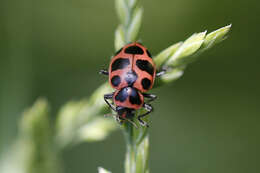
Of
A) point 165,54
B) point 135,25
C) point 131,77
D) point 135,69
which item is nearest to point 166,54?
point 165,54

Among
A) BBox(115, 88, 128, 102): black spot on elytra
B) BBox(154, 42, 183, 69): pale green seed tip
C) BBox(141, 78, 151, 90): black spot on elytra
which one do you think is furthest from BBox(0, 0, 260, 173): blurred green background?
BBox(154, 42, 183, 69): pale green seed tip

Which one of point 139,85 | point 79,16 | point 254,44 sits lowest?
point 139,85

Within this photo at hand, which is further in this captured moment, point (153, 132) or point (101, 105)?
point (153, 132)

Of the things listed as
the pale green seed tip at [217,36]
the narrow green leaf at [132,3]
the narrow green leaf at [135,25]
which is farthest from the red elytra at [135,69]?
the pale green seed tip at [217,36]

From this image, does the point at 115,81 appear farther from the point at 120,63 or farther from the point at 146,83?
the point at 146,83

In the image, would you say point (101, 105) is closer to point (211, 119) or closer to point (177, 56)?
point (177, 56)

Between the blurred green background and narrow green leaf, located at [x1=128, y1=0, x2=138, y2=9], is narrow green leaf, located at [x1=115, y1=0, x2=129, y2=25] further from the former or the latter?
the blurred green background

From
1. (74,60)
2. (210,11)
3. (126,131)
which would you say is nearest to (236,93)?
(210,11)
